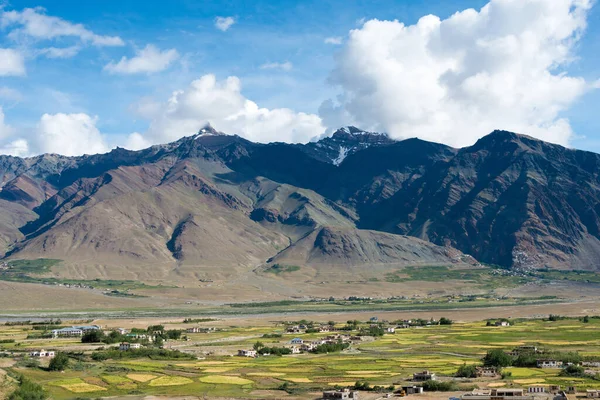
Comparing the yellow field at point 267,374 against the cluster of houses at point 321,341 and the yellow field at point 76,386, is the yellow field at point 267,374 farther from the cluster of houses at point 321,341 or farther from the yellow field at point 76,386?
the cluster of houses at point 321,341

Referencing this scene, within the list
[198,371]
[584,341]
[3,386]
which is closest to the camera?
[3,386]

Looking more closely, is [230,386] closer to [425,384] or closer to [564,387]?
[425,384]

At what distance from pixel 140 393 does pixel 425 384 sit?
30261 millimetres

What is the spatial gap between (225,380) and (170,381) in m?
6.33

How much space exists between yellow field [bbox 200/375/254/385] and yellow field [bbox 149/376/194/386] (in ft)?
6.90

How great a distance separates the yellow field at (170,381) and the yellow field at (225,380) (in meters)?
2.10

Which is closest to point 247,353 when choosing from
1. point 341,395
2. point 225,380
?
point 225,380

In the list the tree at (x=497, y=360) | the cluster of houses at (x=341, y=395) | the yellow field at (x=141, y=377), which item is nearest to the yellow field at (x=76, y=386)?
the yellow field at (x=141, y=377)

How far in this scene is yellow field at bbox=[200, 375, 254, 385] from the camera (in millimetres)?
84812

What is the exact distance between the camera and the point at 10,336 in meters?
144

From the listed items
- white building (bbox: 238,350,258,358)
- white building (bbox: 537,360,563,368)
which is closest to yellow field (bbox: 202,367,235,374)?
white building (bbox: 238,350,258,358)

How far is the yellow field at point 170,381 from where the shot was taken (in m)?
84.1

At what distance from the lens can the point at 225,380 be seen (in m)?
86.3

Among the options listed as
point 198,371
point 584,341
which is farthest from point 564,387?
point 584,341
